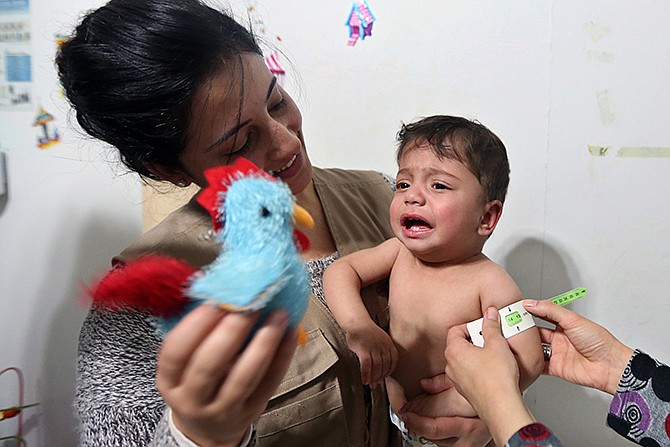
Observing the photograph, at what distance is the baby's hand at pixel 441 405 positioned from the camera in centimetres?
96

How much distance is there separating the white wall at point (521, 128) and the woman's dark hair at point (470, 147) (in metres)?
0.30

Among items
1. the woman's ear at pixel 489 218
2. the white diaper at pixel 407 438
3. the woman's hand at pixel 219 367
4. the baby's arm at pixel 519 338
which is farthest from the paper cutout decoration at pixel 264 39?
the woman's hand at pixel 219 367

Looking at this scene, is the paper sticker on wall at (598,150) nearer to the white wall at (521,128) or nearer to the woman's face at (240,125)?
the white wall at (521,128)

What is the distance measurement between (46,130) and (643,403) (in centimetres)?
152

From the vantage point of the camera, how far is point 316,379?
92cm

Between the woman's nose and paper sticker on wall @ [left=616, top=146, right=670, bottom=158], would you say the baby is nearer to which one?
the woman's nose

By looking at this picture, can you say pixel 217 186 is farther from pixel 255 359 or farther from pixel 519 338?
pixel 519 338

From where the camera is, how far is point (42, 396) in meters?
1.59

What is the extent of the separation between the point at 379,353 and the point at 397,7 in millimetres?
833

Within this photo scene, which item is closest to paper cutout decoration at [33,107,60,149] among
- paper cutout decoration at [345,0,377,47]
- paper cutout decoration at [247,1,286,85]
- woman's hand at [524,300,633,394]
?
paper cutout decoration at [247,1,286,85]

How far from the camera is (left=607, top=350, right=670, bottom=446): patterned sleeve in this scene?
2.73 feet

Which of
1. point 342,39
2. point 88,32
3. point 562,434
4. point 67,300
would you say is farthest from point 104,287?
point 562,434

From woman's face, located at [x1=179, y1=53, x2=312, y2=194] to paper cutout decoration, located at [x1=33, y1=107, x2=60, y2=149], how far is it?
0.80 m

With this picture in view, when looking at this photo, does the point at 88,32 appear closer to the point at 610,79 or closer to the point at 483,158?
the point at 483,158
